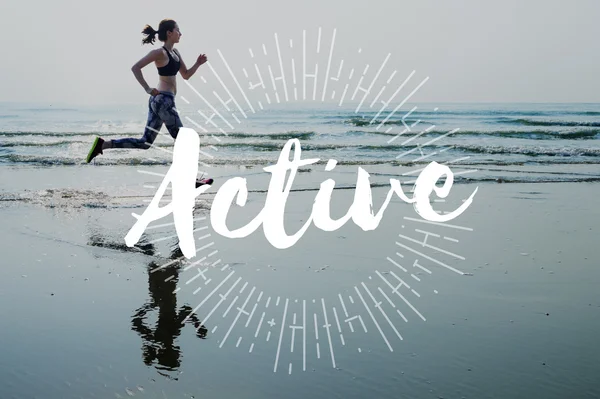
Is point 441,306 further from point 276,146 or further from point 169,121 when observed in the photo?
point 276,146

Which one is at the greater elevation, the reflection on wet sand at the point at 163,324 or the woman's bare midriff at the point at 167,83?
the woman's bare midriff at the point at 167,83

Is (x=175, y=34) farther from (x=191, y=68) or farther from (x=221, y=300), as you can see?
(x=221, y=300)

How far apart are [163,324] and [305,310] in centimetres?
94

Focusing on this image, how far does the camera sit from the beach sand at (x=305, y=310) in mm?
3619

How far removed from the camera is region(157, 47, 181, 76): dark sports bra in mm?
7631

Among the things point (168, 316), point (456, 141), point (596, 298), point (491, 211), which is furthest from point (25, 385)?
point (456, 141)

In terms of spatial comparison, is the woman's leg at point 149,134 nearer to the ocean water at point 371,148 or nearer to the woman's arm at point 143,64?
the woman's arm at point 143,64

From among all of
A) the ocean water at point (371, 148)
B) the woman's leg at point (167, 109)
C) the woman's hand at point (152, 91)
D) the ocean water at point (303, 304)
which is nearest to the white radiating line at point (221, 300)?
the ocean water at point (303, 304)

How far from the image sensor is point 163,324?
452 centimetres

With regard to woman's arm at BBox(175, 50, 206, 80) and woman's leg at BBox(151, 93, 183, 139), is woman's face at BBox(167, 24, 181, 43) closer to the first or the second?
woman's arm at BBox(175, 50, 206, 80)

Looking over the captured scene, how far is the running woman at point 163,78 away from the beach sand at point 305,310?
0.94 metres

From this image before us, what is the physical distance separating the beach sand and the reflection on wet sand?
0.05 feet

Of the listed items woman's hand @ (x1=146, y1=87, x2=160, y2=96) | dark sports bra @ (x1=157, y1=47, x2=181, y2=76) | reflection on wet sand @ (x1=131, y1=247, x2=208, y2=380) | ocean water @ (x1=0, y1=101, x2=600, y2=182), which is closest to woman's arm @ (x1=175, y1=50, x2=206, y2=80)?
dark sports bra @ (x1=157, y1=47, x2=181, y2=76)

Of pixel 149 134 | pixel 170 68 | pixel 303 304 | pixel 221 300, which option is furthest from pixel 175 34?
pixel 303 304
